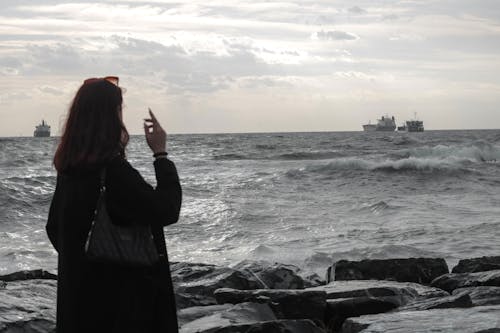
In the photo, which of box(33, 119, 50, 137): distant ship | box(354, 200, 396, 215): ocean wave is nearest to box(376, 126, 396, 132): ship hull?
box(33, 119, 50, 137): distant ship

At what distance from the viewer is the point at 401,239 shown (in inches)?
500

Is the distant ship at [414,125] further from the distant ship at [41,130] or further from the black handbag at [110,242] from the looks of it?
the black handbag at [110,242]

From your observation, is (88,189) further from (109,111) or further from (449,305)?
(449,305)

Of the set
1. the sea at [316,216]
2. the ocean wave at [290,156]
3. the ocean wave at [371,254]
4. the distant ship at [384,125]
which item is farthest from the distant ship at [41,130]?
the ocean wave at [371,254]

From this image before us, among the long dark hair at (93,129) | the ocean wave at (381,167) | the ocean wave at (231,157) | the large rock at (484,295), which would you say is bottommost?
the ocean wave at (231,157)

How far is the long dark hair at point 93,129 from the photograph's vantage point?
2754mm

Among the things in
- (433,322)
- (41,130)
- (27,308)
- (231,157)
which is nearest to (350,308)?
(433,322)

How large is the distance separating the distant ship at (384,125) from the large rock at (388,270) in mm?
137299

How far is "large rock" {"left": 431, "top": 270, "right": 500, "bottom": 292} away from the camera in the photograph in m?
6.76

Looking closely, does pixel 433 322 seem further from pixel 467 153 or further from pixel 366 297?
pixel 467 153

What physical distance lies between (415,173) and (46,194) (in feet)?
41.9

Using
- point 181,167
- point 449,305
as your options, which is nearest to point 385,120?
point 181,167

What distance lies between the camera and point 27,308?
507 cm

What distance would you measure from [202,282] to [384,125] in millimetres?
139232
